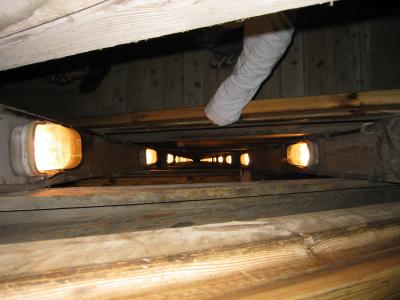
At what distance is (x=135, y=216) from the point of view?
1.66 metres

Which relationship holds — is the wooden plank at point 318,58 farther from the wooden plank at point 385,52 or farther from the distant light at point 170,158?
the distant light at point 170,158

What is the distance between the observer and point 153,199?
1.63 metres

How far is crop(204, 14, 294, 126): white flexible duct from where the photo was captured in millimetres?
2016

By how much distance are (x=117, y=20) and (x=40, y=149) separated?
1.30 meters

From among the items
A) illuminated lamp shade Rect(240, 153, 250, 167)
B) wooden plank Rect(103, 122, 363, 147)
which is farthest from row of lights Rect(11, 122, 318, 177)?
illuminated lamp shade Rect(240, 153, 250, 167)

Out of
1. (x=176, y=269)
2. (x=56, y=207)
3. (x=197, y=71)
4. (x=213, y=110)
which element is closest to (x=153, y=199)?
(x=56, y=207)

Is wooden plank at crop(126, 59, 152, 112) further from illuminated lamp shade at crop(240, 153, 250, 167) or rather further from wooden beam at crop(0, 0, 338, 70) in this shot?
illuminated lamp shade at crop(240, 153, 250, 167)

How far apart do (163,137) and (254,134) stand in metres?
1.74

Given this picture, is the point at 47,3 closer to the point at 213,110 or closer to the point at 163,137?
the point at 213,110

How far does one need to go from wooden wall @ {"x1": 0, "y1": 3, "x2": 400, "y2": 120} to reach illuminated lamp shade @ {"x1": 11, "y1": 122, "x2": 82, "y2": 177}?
252 centimetres

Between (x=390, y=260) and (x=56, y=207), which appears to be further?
(x=56, y=207)

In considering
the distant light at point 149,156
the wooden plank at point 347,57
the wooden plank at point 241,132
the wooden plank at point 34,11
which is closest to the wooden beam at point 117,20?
the wooden plank at point 34,11

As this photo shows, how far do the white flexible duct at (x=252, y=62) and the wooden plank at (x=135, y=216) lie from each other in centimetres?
121

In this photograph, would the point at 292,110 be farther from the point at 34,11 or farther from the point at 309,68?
the point at 34,11
